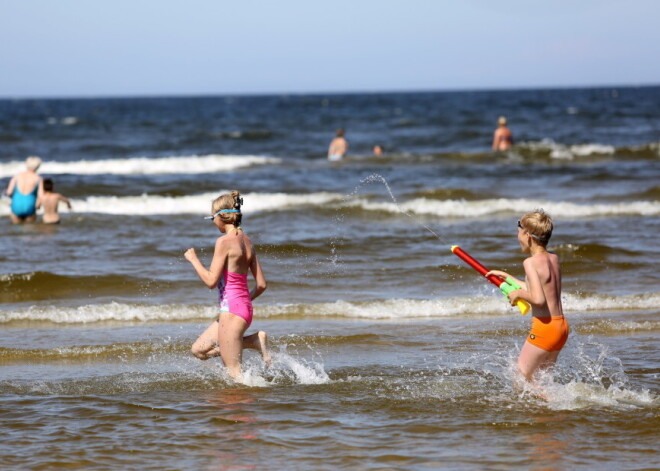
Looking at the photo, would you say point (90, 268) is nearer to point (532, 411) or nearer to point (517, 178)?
point (532, 411)

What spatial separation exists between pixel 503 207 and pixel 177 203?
7.07 m

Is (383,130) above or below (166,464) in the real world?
above

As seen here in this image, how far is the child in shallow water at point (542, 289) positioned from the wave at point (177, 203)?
13.6 m

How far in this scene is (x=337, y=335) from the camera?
864 centimetres

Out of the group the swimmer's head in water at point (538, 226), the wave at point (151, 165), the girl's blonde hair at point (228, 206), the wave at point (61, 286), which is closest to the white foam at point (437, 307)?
the wave at point (61, 286)

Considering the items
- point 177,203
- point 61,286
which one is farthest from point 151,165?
point 61,286

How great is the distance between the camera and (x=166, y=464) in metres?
5.26

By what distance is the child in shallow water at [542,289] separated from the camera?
19.4 ft

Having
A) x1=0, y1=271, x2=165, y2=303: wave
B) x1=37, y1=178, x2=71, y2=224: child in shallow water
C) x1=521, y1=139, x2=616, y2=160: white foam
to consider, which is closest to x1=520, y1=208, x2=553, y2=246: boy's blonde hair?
x1=0, y1=271, x2=165, y2=303: wave

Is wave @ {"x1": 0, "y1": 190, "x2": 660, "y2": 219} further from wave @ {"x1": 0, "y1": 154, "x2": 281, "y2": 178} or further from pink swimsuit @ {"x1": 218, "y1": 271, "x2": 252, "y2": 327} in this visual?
pink swimsuit @ {"x1": 218, "y1": 271, "x2": 252, "y2": 327}

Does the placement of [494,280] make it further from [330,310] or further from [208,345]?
[330,310]

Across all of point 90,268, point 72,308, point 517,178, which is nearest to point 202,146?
point 517,178

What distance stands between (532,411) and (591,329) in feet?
9.66

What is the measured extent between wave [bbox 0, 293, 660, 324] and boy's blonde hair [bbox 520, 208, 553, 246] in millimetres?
3703
